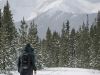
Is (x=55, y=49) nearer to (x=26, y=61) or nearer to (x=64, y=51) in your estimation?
(x=64, y=51)

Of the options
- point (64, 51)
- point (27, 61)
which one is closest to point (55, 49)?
point (64, 51)

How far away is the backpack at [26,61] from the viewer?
1630cm

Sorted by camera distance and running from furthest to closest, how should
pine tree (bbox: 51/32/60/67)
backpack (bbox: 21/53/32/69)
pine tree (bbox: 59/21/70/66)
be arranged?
pine tree (bbox: 51/32/60/67) → pine tree (bbox: 59/21/70/66) → backpack (bbox: 21/53/32/69)

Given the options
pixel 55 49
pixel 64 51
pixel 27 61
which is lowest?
pixel 64 51

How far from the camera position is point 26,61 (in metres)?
16.4

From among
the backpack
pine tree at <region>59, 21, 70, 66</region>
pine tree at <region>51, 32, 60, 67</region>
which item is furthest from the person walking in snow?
pine tree at <region>51, 32, 60, 67</region>

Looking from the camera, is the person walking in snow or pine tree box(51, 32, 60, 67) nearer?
the person walking in snow

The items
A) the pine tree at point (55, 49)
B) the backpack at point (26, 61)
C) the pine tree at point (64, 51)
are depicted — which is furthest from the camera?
the pine tree at point (55, 49)

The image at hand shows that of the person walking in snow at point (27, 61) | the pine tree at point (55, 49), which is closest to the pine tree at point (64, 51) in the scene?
the pine tree at point (55, 49)

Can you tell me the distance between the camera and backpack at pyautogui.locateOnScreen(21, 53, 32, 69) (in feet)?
53.5

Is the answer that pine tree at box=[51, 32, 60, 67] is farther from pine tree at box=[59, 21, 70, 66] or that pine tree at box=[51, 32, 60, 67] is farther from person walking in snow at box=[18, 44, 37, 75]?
person walking in snow at box=[18, 44, 37, 75]

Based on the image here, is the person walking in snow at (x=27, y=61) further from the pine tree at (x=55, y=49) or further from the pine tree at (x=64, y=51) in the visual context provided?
the pine tree at (x=55, y=49)

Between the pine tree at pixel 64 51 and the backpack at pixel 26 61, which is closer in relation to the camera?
the backpack at pixel 26 61

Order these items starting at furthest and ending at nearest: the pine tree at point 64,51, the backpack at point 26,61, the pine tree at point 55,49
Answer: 1. the pine tree at point 55,49
2. the pine tree at point 64,51
3. the backpack at point 26,61
